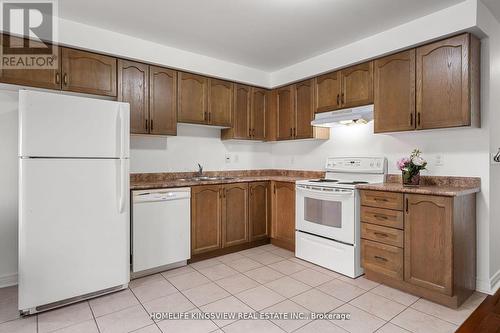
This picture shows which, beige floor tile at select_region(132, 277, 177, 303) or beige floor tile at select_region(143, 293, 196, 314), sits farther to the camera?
beige floor tile at select_region(132, 277, 177, 303)

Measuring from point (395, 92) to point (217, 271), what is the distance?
2.62m

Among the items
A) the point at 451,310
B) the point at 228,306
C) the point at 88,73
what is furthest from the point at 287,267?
the point at 88,73

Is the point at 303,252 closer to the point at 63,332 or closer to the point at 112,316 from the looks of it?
the point at 112,316

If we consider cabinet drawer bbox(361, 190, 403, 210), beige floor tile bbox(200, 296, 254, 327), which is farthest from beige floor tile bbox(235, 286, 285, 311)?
cabinet drawer bbox(361, 190, 403, 210)

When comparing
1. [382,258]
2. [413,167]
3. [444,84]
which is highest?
[444,84]

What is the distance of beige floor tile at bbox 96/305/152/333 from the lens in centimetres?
198

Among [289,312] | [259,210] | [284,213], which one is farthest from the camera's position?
[259,210]

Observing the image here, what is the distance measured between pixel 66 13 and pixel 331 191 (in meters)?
3.04

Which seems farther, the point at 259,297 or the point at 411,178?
the point at 411,178

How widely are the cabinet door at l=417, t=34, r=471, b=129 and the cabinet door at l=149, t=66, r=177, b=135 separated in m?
2.61

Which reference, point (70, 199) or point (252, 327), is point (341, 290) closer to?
point (252, 327)

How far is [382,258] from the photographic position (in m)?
2.64

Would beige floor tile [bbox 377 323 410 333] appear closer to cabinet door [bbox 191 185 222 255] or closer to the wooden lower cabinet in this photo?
the wooden lower cabinet

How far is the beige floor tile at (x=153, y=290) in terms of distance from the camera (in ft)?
8.09
